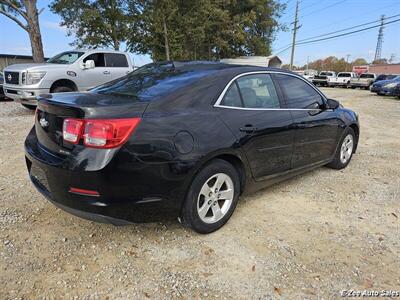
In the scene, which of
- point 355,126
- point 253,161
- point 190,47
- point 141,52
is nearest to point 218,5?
point 190,47

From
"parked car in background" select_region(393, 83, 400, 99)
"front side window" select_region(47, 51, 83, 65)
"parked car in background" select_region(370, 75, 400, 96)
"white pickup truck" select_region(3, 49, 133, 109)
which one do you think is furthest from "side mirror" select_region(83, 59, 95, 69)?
"parked car in background" select_region(370, 75, 400, 96)

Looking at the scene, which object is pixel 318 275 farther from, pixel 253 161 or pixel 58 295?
pixel 58 295

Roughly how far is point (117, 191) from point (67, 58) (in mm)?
8389

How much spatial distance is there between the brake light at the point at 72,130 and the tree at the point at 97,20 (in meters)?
19.1

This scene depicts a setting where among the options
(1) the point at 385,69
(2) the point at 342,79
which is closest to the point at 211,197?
(2) the point at 342,79

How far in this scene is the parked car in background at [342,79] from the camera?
33.3 meters

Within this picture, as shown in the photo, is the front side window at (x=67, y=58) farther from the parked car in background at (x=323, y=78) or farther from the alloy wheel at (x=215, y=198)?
the parked car in background at (x=323, y=78)

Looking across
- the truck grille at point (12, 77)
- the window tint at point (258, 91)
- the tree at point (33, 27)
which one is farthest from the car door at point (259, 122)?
the tree at point (33, 27)

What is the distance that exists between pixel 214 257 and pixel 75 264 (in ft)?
3.67

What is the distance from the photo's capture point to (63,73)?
865cm

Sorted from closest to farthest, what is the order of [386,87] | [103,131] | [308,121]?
1. [103,131]
2. [308,121]
3. [386,87]

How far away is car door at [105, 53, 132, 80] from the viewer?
1002 centimetres

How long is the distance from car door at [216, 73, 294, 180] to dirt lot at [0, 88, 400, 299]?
0.53 metres

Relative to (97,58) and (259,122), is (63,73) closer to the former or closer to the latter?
(97,58)
